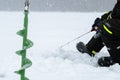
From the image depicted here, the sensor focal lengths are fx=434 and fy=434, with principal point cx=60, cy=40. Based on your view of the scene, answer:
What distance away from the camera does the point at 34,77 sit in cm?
638

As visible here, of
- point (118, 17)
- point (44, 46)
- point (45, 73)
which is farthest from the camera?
point (44, 46)

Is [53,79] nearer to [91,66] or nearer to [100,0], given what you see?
[91,66]

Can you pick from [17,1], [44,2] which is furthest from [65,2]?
[17,1]

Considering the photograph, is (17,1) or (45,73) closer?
(45,73)

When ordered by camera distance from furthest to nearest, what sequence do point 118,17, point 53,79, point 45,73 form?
point 118,17 < point 45,73 < point 53,79

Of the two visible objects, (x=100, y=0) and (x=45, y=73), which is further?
(x=100, y=0)

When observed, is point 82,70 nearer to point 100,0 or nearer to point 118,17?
point 118,17

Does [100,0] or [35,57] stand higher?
[100,0]

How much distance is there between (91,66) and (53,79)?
1.32 metres

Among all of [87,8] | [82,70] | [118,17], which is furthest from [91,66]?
[87,8]

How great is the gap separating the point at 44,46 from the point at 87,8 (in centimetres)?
5142

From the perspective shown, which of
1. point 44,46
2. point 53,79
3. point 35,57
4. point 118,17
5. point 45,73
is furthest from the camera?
point 44,46

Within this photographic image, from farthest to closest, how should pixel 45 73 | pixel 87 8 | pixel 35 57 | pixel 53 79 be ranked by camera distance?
pixel 87 8 < pixel 35 57 < pixel 45 73 < pixel 53 79

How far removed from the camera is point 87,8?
61656mm
